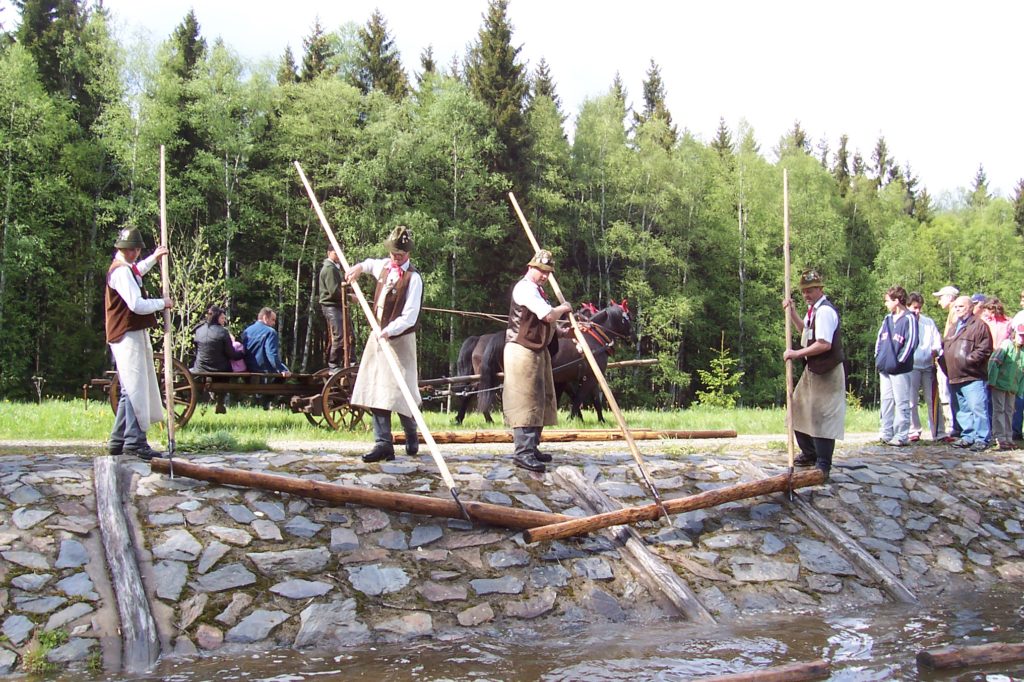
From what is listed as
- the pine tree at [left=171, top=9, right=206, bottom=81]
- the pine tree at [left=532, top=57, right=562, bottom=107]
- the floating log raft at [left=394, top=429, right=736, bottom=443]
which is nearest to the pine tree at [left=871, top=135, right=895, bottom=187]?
the pine tree at [left=532, top=57, right=562, bottom=107]

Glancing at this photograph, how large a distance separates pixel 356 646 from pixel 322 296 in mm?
6844

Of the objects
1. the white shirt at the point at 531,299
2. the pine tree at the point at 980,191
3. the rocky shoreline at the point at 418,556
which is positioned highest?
the pine tree at the point at 980,191

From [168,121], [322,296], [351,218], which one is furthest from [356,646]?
[168,121]

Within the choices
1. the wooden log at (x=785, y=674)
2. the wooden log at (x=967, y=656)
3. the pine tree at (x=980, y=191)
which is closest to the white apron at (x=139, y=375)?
the wooden log at (x=785, y=674)

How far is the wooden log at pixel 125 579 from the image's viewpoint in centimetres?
574

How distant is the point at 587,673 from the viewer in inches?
226

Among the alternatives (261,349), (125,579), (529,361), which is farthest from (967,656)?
(261,349)

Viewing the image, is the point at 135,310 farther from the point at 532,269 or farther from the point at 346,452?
the point at 532,269

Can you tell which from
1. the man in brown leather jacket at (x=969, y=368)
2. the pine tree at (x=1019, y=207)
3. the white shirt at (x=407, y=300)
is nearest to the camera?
the white shirt at (x=407, y=300)

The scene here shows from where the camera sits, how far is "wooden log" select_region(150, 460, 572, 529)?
7414 mm

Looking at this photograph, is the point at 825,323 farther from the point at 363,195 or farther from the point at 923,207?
the point at 923,207

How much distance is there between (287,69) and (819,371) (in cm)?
3713

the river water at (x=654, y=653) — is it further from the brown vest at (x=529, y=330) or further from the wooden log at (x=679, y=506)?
the brown vest at (x=529, y=330)

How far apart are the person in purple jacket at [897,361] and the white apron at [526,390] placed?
5.13 m
